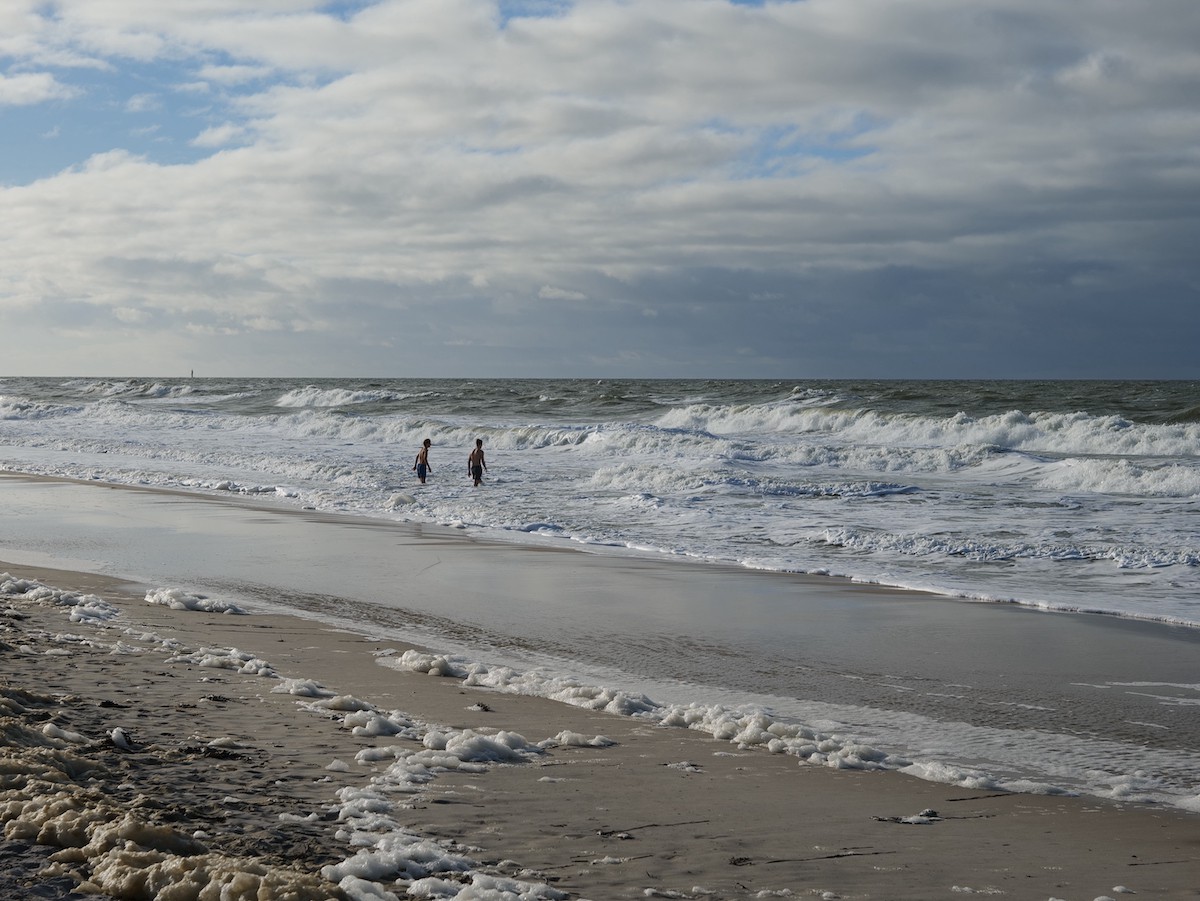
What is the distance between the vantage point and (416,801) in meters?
4.29

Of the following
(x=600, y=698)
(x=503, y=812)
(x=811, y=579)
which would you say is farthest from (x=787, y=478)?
(x=503, y=812)

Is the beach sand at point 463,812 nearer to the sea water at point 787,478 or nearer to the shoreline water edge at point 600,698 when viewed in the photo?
the shoreline water edge at point 600,698

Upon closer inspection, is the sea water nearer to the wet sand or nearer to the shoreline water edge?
the shoreline water edge

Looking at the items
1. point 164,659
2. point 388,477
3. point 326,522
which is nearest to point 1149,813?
point 164,659

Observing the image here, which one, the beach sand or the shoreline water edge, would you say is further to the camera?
the shoreline water edge

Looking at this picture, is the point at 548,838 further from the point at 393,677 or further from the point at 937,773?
the point at 393,677

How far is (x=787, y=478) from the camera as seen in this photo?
23.3 meters

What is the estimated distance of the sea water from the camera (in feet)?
43.1

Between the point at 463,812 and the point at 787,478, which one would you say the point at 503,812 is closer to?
the point at 463,812

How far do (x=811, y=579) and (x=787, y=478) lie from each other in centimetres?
1154

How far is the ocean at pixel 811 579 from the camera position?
6223 mm

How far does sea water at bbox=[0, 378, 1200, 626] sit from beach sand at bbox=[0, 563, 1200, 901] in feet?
20.7

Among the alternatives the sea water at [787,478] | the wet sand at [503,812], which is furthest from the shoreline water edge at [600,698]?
the sea water at [787,478]

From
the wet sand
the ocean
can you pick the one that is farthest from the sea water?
the wet sand
